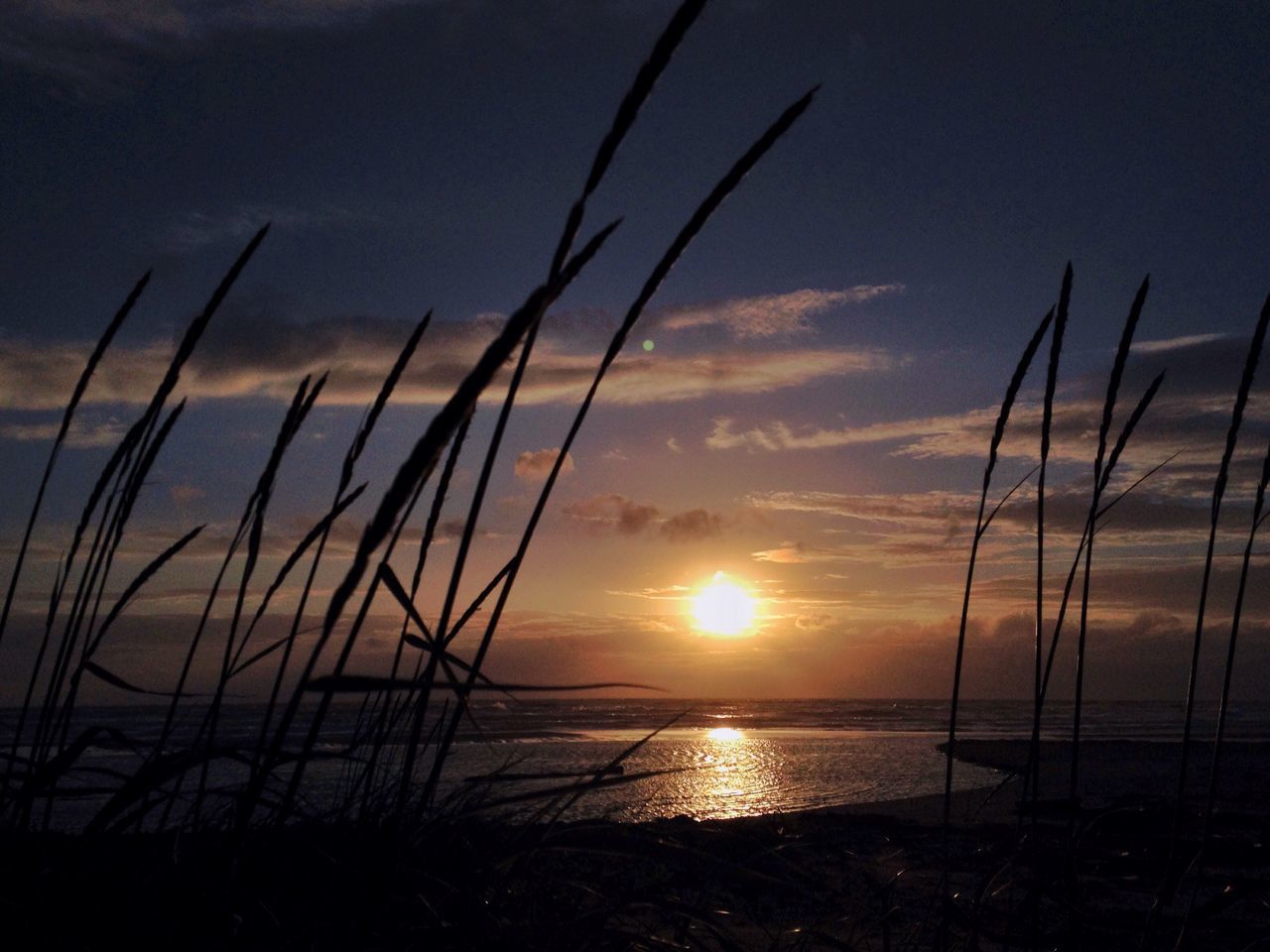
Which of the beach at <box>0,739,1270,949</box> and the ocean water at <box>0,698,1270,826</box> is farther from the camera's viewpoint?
the ocean water at <box>0,698,1270,826</box>

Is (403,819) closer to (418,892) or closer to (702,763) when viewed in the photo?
(418,892)

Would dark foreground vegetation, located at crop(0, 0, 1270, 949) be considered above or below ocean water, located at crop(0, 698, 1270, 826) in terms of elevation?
above

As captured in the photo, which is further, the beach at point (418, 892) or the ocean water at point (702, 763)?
the ocean water at point (702, 763)

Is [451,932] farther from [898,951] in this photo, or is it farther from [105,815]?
[898,951]

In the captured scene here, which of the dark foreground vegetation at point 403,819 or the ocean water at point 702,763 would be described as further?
the ocean water at point 702,763

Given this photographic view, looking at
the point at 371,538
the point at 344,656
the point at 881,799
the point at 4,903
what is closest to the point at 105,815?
the point at 4,903

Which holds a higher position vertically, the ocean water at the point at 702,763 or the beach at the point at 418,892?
the beach at the point at 418,892

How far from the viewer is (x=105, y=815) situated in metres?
1.17

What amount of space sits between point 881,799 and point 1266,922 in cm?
574

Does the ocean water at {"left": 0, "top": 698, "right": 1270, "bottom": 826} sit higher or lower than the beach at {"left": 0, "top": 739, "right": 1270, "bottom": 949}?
lower

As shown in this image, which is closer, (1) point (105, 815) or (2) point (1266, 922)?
(1) point (105, 815)

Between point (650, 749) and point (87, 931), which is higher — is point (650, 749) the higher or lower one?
the lower one

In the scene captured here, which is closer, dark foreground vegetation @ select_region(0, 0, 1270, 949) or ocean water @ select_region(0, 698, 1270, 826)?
dark foreground vegetation @ select_region(0, 0, 1270, 949)

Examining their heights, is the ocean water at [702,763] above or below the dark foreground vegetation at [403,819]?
below
